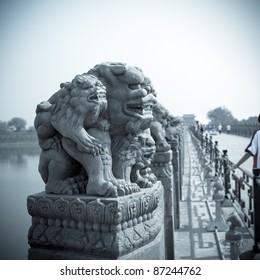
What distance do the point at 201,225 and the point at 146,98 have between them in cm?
434

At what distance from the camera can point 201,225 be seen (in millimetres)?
6441

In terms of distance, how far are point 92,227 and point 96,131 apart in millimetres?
636

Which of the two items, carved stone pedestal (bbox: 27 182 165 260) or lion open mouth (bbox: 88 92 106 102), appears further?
lion open mouth (bbox: 88 92 106 102)

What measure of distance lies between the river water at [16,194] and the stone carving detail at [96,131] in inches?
31.6

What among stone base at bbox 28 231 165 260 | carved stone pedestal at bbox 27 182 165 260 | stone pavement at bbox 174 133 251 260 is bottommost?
stone pavement at bbox 174 133 251 260

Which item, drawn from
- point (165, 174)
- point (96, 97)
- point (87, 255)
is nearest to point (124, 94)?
point (96, 97)

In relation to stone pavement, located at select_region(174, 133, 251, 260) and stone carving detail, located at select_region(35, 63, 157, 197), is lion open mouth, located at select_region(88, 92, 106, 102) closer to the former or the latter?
stone carving detail, located at select_region(35, 63, 157, 197)

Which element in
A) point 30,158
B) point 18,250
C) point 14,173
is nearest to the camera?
point 18,250

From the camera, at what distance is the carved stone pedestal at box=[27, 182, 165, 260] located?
2.24 meters

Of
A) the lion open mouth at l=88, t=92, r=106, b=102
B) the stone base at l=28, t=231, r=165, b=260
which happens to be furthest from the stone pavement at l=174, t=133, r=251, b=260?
the lion open mouth at l=88, t=92, r=106, b=102

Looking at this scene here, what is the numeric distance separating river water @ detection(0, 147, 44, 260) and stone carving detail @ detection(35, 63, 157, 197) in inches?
31.6
